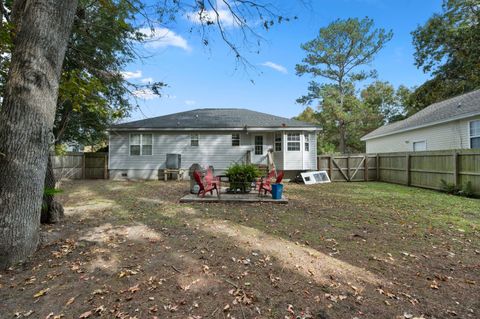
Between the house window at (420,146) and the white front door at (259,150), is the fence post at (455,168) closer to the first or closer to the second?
the house window at (420,146)

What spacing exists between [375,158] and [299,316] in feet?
49.7

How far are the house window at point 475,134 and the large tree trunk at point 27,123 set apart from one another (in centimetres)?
1569

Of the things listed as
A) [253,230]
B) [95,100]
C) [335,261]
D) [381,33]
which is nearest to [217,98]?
[381,33]

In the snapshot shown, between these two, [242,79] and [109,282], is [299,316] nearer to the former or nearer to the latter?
[109,282]

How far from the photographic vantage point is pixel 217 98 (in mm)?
24188

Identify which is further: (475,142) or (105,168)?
(105,168)

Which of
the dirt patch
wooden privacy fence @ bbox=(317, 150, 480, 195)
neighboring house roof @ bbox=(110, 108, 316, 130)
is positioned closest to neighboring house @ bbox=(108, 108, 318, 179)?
neighboring house roof @ bbox=(110, 108, 316, 130)

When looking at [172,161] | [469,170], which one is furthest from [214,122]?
[469,170]

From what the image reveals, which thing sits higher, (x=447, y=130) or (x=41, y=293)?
(x=447, y=130)

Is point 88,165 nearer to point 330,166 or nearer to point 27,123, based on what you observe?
point 27,123

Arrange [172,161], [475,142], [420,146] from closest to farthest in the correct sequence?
[475,142] < [172,161] < [420,146]

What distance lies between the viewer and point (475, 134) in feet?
37.6

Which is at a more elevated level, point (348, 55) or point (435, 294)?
point (348, 55)

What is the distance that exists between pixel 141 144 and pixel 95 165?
10.7 feet
